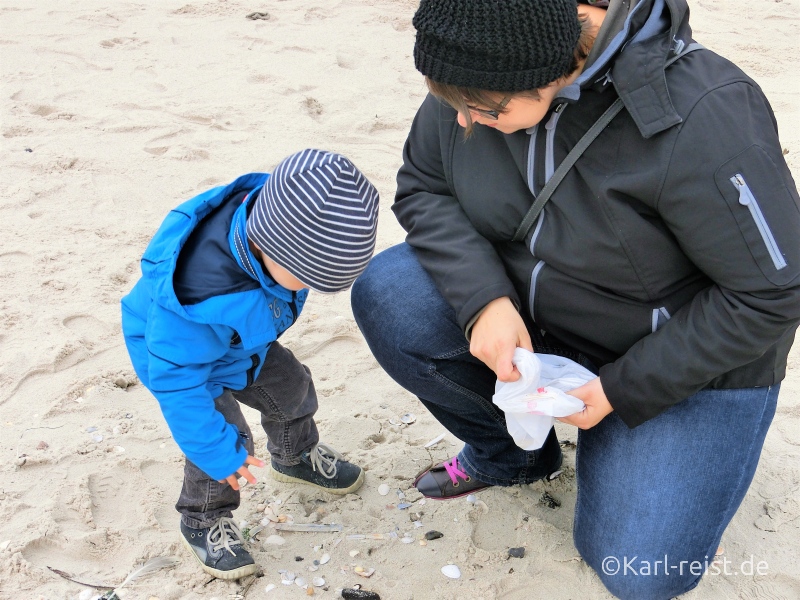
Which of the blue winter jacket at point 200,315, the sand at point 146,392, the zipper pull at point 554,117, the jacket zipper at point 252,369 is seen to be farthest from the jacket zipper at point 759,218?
the jacket zipper at point 252,369

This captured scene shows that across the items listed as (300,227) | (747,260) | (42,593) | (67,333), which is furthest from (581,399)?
(67,333)

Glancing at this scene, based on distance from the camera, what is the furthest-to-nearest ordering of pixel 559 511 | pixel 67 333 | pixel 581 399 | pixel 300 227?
pixel 67 333 → pixel 559 511 → pixel 581 399 → pixel 300 227

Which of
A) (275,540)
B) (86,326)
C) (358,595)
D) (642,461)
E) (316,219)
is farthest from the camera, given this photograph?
(86,326)

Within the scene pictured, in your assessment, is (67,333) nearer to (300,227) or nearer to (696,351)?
(300,227)

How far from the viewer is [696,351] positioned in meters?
1.79

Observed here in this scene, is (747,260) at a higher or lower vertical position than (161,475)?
Answer: higher

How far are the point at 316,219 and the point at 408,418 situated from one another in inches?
45.9

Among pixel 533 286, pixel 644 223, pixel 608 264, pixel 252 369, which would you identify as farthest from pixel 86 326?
pixel 644 223

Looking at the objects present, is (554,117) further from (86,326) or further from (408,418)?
(86,326)

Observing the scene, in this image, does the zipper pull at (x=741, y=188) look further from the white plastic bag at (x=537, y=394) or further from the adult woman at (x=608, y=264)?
the white plastic bag at (x=537, y=394)

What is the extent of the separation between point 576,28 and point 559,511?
1418 mm

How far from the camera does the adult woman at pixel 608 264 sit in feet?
5.42

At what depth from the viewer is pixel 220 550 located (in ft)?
7.13

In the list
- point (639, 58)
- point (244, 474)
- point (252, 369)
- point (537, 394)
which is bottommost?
point (244, 474)
